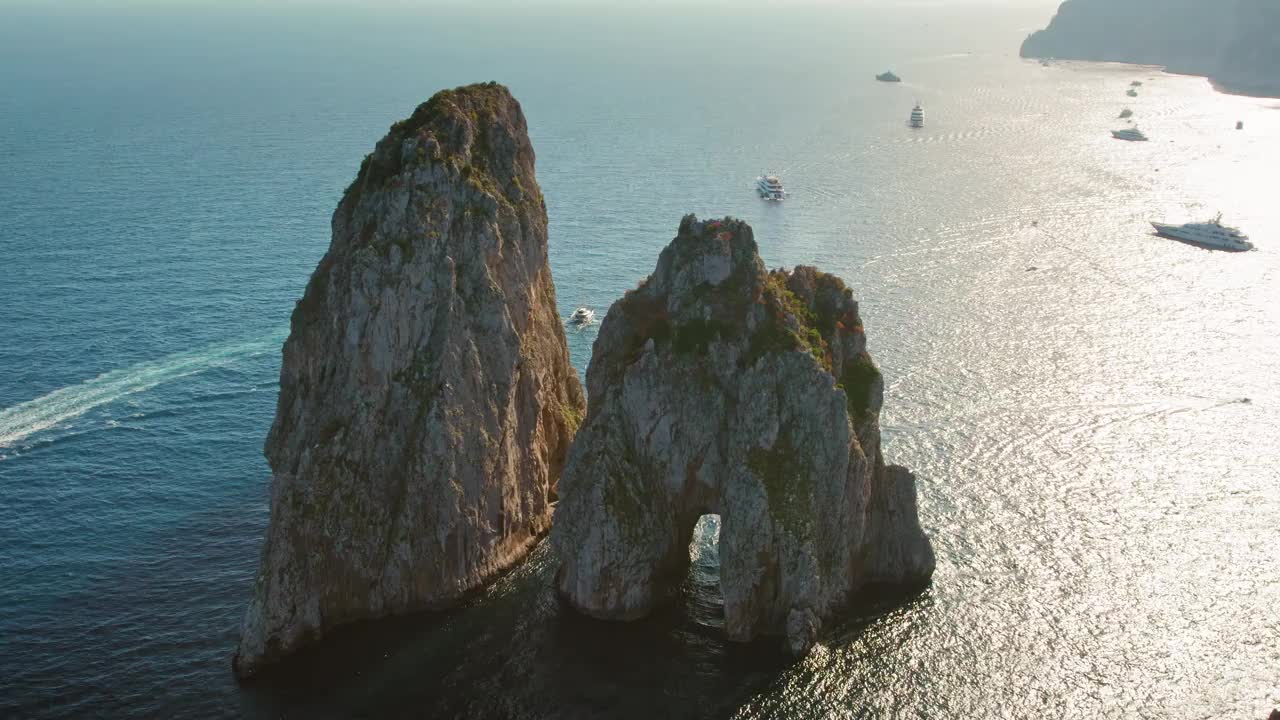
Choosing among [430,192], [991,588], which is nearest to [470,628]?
[430,192]

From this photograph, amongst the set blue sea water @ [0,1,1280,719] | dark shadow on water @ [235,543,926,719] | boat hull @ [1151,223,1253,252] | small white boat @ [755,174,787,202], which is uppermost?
small white boat @ [755,174,787,202]

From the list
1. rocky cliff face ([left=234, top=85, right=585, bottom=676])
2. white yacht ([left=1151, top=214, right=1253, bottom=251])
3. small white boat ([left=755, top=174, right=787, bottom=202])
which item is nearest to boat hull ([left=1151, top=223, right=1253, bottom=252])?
white yacht ([left=1151, top=214, right=1253, bottom=251])

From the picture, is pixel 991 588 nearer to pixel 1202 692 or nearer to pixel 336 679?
pixel 1202 692

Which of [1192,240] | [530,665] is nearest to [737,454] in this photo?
[530,665]

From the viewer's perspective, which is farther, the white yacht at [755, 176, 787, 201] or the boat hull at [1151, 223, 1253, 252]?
the white yacht at [755, 176, 787, 201]

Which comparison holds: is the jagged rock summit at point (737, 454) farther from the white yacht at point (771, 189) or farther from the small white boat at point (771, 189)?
the white yacht at point (771, 189)

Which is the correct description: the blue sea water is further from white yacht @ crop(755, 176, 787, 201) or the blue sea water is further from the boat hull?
white yacht @ crop(755, 176, 787, 201)

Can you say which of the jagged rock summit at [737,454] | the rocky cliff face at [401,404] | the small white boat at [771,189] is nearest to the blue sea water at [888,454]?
Answer: the jagged rock summit at [737,454]
